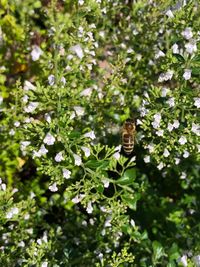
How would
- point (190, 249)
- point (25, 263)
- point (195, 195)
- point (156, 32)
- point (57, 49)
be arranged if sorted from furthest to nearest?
1. point (195, 195)
2. point (156, 32)
3. point (190, 249)
4. point (25, 263)
5. point (57, 49)

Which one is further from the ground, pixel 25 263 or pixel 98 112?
pixel 98 112

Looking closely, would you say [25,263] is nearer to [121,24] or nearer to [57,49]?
[57,49]

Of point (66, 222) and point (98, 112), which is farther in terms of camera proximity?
point (66, 222)

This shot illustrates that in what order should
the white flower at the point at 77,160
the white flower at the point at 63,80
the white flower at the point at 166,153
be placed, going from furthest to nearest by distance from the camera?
the white flower at the point at 166,153 < the white flower at the point at 63,80 < the white flower at the point at 77,160

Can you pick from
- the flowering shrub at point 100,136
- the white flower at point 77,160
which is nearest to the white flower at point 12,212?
the flowering shrub at point 100,136

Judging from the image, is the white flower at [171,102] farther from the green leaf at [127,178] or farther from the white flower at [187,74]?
the green leaf at [127,178]

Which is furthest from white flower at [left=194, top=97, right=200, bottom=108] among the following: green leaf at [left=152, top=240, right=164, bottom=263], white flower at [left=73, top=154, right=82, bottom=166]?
green leaf at [left=152, top=240, right=164, bottom=263]

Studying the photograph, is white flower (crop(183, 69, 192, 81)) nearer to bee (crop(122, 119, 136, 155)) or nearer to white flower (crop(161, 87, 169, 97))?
white flower (crop(161, 87, 169, 97))

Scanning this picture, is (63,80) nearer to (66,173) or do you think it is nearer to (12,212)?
(66,173)

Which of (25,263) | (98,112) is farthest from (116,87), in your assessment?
(25,263)
